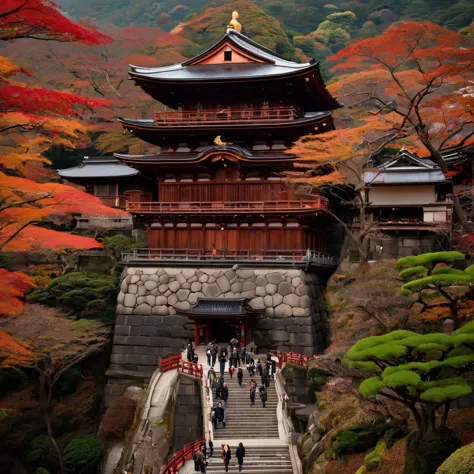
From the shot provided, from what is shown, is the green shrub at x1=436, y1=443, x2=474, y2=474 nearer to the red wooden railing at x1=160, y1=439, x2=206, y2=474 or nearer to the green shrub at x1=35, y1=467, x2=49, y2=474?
the red wooden railing at x1=160, y1=439, x2=206, y2=474

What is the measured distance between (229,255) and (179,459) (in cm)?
1555

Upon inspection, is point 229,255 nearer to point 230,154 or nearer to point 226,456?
point 230,154

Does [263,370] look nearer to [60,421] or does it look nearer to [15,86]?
[60,421]

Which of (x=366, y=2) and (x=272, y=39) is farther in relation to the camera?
(x=366, y=2)

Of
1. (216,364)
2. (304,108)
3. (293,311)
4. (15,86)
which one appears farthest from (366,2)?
(15,86)

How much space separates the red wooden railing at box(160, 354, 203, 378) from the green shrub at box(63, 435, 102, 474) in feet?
15.2

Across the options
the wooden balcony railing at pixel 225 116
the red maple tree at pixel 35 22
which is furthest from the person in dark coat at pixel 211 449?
the wooden balcony railing at pixel 225 116

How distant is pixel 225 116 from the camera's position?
3597 cm

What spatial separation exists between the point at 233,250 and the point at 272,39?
124ft

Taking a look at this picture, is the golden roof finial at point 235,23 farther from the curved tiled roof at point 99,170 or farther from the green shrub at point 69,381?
the green shrub at point 69,381

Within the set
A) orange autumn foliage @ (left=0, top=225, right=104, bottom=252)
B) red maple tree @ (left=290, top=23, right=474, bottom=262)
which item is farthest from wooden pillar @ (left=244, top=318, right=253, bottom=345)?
orange autumn foliage @ (left=0, top=225, right=104, bottom=252)

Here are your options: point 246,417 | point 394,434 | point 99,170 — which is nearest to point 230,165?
point 99,170

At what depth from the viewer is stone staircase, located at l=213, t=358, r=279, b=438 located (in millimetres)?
21812

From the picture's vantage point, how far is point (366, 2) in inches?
3391
